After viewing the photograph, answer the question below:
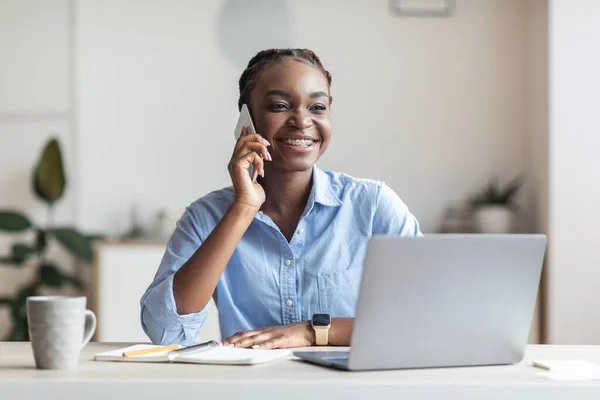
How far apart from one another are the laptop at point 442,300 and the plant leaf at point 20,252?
11.9 ft

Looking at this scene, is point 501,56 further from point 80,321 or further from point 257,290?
point 80,321

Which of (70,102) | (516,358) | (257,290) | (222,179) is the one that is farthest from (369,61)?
(516,358)

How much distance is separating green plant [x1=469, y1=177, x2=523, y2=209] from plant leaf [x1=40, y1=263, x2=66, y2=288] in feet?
7.49

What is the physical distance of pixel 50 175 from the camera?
15.5 ft

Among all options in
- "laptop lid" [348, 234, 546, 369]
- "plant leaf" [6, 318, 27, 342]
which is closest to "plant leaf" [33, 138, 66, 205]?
"plant leaf" [6, 318, 27, 342]

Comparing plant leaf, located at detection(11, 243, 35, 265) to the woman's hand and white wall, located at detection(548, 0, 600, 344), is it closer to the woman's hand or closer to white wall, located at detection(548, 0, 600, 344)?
white wall, located at detection(548, 0, 600, 344)

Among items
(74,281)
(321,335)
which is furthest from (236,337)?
(74,281)

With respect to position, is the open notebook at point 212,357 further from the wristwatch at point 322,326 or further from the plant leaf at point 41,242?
the plant leaf at point 41,242

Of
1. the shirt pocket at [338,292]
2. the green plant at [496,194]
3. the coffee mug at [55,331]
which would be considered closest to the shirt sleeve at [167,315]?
the shirt pocket at [338,292]

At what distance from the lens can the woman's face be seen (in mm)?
2133

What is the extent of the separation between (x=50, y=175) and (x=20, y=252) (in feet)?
1.46

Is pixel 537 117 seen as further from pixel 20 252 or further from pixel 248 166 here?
pixel 248 166

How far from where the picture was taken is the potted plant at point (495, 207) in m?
4.57

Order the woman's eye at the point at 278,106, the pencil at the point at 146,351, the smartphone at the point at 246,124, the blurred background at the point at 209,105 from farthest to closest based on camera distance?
the blurred background at the point at 209,105
the woman's eye at the point at 278,106
the smartphone at the point at 246,124
the pencil at the point at 146,351
